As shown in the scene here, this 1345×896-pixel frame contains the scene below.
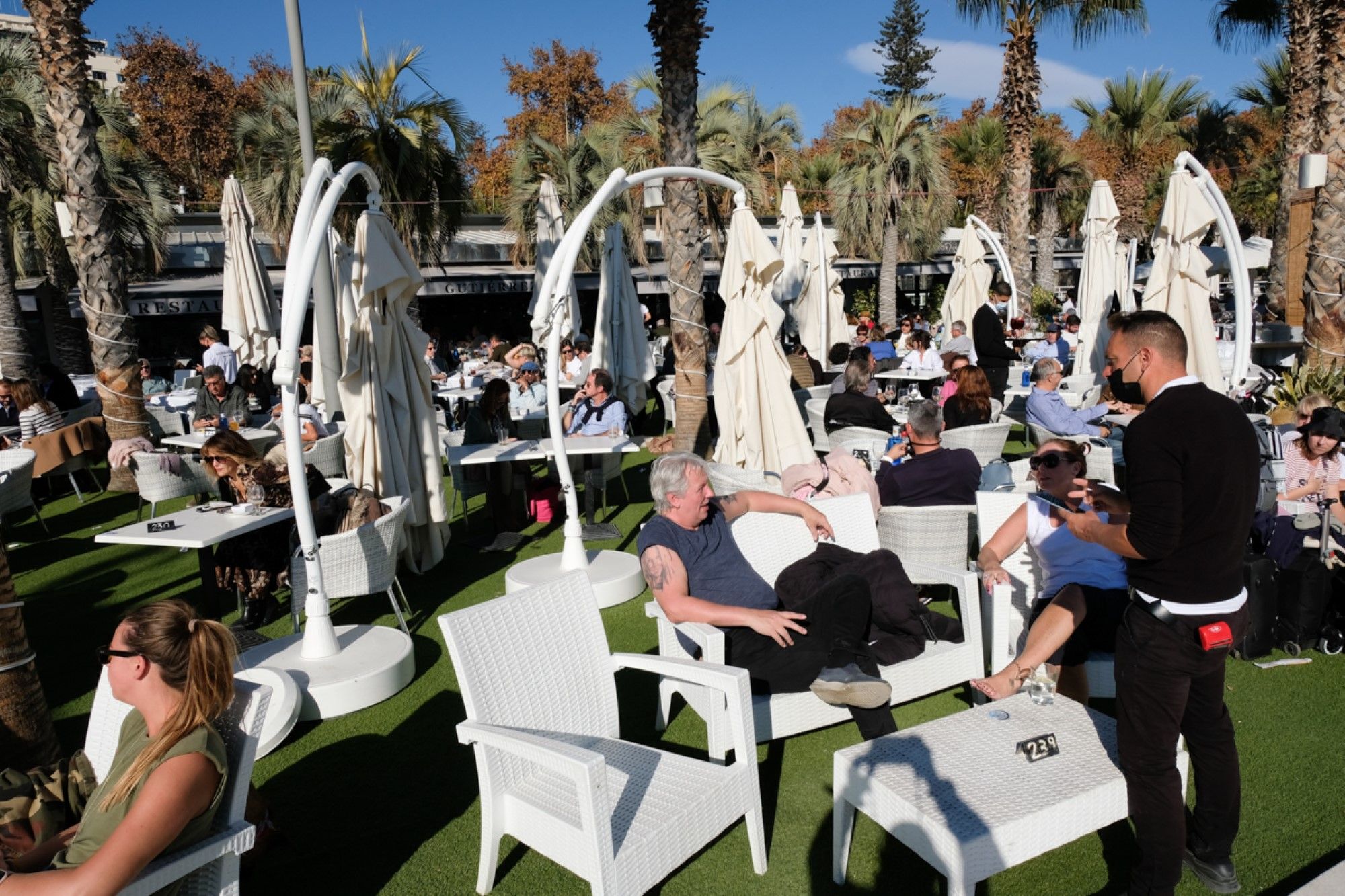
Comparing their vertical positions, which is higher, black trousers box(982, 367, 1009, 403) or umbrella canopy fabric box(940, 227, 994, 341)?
umbrella canopy fabric box(940, 227, 994, 341)

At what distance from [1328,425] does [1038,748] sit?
3419mm

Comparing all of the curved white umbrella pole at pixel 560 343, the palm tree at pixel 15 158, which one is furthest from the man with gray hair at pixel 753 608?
the palm tree at pixel 15 158

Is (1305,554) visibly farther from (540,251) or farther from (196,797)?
(540,251)

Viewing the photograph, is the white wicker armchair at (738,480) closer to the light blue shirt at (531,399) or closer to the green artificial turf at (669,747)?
the green artificial turf at (669,747)

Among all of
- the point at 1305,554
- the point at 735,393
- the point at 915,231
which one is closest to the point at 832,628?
the point at 1305,554

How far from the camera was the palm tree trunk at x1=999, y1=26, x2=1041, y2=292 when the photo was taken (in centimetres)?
1814

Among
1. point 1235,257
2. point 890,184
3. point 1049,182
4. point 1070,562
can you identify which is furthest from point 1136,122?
point 1070,562

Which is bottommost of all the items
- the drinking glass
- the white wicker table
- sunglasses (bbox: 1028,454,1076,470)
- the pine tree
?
the white wicker table

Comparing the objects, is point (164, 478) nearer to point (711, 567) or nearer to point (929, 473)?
point (711, 567)

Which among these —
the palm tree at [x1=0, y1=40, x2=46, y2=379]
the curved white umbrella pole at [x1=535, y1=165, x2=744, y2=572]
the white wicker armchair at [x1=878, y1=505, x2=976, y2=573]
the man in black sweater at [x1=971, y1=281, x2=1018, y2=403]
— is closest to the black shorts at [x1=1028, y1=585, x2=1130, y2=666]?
the white wicker armchair at [x1=878, y1=505, x2=976, y2=573]

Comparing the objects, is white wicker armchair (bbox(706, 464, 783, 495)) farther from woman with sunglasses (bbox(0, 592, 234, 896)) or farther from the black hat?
woman with sunglasses (bbox(0, 592, 234, 896))

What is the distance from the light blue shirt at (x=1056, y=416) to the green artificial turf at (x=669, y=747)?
123 inches

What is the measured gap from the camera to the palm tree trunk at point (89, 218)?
356 inches

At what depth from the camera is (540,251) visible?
11742 millimetres
